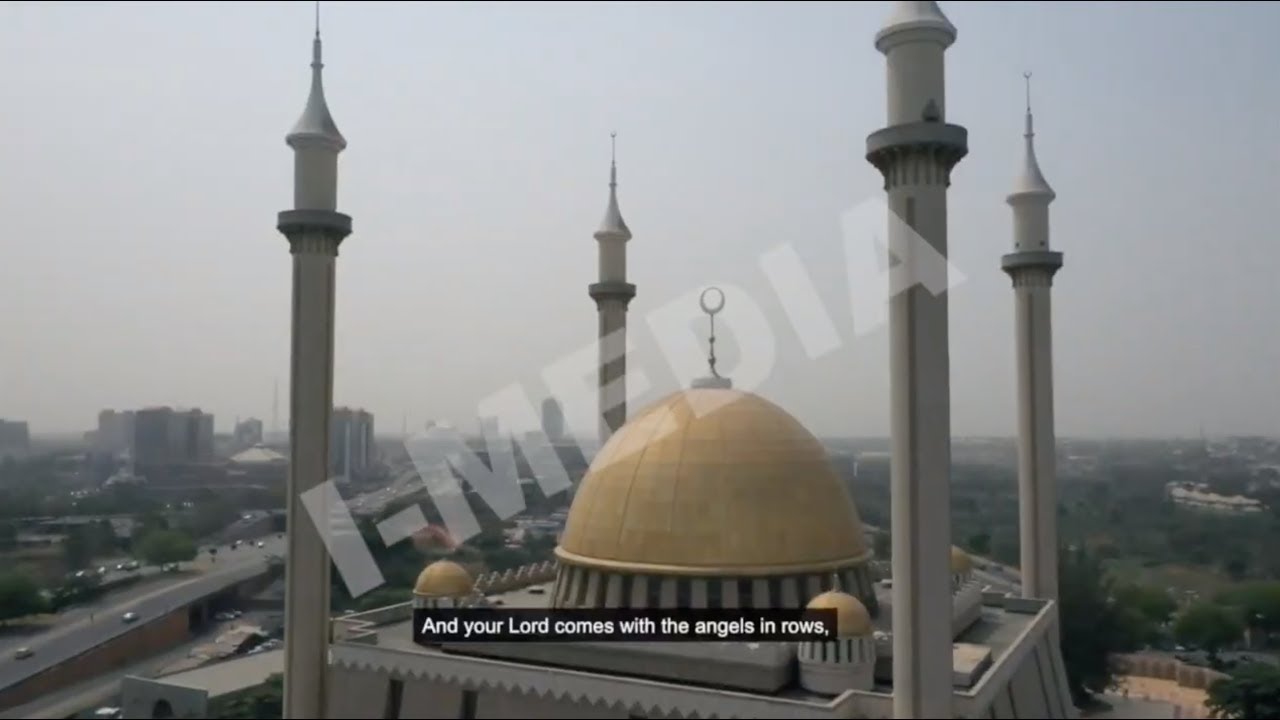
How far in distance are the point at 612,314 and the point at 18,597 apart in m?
29.9

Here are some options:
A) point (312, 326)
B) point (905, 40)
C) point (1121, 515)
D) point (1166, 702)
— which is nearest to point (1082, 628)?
point (1166, 702)

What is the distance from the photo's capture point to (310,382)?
19.1 m

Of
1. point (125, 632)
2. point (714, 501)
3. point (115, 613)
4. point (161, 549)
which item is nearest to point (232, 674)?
point (125, 632)

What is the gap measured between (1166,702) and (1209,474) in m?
61.5

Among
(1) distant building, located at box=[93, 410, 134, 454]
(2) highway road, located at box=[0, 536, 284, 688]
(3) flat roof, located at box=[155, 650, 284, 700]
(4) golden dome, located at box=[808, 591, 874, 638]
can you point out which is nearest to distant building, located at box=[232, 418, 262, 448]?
(1) distant building, located at box=[93, 410, 134, 454]

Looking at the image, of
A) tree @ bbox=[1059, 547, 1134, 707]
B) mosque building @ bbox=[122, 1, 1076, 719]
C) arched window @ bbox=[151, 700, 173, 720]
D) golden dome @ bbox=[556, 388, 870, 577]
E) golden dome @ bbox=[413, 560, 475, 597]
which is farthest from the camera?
tree @ bbox=[1059, 547, 1134, 707]

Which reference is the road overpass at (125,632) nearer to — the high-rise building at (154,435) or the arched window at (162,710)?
the arched window at (162,710)

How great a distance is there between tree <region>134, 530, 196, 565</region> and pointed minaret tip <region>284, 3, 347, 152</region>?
42.7 m

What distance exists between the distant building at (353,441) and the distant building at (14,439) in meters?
19.7

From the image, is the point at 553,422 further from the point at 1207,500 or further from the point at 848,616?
the point at 1207,500


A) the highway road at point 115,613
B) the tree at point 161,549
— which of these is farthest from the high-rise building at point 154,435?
the tree at point 161,549

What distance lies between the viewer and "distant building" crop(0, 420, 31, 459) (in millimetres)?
52463

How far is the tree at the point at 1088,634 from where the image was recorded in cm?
3095
